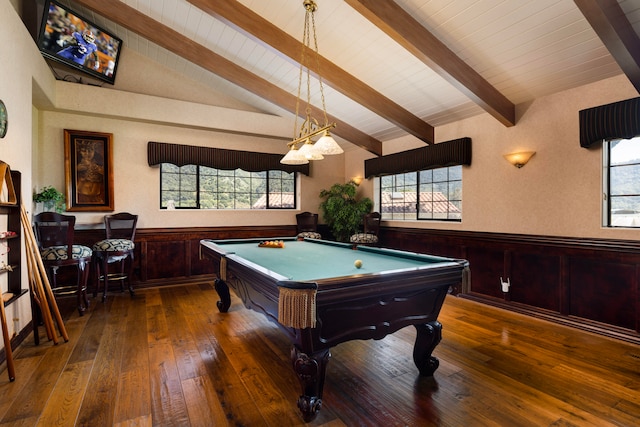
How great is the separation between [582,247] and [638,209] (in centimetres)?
58

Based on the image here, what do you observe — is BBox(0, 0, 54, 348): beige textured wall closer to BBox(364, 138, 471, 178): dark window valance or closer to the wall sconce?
BBox(364, 138, 471, 178): dark window valance

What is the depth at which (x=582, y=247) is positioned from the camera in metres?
3.41

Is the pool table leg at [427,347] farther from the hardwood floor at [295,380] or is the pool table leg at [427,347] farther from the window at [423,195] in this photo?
the window at [423,195]

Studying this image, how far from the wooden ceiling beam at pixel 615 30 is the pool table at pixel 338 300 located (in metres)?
2.15

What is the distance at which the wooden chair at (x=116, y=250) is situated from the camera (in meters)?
4.28

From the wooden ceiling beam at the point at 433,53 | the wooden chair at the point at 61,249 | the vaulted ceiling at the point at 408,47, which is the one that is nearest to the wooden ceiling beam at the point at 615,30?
the vaulted ceiling at the point at 408,47

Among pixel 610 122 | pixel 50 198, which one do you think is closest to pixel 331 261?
pixel 610 122

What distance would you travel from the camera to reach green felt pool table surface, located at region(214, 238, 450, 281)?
218 cm

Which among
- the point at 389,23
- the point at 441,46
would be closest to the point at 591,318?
the point at 441,46

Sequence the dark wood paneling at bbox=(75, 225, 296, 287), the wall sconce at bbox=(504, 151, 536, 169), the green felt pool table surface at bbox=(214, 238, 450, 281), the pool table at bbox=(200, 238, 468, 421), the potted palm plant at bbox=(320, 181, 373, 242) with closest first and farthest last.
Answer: the pool table at bbox=(200, 238, 468, 421), the green felt pool table surface at bbox=(214, 238, 450, 281), the wall sconce at bbox=(504, 151, 536, 169), the dark wood paneling at bbox=(75, 225, 296, 287), the potted palm plant at bbox=(320, 181, 373, 242)

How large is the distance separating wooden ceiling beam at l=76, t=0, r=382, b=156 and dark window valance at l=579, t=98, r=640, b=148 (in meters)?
3.40

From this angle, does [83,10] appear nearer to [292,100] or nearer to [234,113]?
[234,113]

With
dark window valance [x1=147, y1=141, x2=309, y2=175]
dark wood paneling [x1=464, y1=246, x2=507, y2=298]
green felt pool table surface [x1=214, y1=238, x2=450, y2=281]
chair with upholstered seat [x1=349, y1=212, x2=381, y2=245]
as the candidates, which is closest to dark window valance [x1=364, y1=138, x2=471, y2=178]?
chair with upholstered seat [x1=349, y1=212, x2=381, y2=245]

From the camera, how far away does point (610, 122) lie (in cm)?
309
